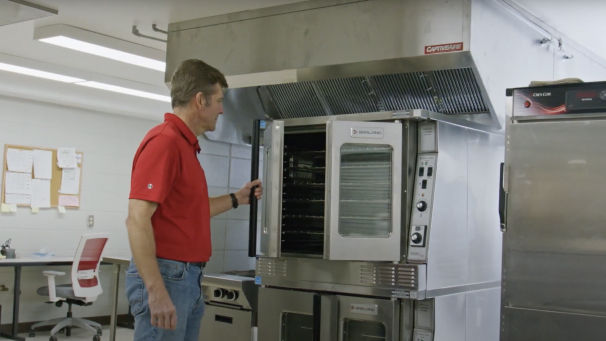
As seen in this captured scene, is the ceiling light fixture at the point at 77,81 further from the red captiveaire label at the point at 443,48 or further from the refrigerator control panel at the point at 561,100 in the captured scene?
the refrigerator control panel at the point at 561,100

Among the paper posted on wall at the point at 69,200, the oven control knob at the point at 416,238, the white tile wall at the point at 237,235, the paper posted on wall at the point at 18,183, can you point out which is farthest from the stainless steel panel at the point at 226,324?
the paper posted on wall at the point at 69,200

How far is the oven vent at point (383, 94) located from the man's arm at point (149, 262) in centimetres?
193

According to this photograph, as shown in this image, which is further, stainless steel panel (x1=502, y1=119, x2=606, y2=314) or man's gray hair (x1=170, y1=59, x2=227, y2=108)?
stainless steel panel (x1=502, y1=119, x2=606, y2=314)

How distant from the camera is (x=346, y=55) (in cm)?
384

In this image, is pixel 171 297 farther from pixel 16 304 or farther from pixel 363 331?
pixel 16 304

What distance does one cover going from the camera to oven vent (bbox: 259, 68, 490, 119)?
377 cm

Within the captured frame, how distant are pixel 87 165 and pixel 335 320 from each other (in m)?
5.70

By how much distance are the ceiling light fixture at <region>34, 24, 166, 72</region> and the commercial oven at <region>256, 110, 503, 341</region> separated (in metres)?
1.93

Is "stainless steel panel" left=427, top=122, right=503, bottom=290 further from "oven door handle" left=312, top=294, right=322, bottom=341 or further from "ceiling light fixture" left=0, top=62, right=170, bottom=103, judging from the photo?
"ceiling light fixture" left=0, top=62, right=170, bottom=103

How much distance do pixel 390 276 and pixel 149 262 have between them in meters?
1.63

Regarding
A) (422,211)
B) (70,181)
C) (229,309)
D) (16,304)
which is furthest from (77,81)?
(422,211)

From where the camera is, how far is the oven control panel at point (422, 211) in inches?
140

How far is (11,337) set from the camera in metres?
7.36

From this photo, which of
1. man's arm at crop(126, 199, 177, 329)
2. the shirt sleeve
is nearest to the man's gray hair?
the shirt sleeve
